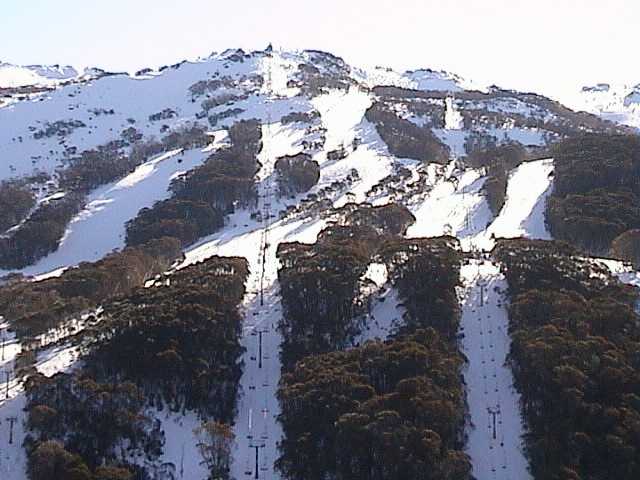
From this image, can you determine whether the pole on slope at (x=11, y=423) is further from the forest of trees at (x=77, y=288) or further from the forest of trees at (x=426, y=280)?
the forest of trees at (x=426, y=280)

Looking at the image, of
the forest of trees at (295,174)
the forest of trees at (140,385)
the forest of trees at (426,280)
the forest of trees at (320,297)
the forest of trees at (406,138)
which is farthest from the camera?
the forest of trees at (406,138)

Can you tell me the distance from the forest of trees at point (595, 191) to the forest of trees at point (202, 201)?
41.9 m

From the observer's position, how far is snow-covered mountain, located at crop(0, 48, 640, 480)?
5141 centimetres

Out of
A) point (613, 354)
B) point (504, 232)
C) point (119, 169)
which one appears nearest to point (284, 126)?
point (119, 169)

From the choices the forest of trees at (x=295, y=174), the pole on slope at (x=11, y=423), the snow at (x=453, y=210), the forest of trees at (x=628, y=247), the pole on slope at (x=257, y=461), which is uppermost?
the forest of trees at (x=295, y=174)

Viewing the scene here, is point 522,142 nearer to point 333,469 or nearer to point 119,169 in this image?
point 119,169

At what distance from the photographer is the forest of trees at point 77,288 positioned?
59219mm

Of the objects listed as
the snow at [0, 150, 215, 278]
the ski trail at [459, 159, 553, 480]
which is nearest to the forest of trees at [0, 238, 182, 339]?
the snow at [0, 150, 215, 278]

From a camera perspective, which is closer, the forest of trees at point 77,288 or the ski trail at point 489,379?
the ski trail at point 489,379

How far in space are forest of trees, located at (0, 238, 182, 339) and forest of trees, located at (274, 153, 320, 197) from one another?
29.3m

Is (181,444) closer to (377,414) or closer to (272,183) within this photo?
(377,414)

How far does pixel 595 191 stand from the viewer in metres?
Answer: 84.4

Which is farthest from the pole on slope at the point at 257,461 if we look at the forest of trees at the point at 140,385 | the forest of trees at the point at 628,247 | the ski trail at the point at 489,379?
the forest of trees at the point at 628,247

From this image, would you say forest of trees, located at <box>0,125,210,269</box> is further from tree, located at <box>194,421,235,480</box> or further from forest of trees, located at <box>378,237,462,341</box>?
tree, located at <box>194,421,235,480</box>
